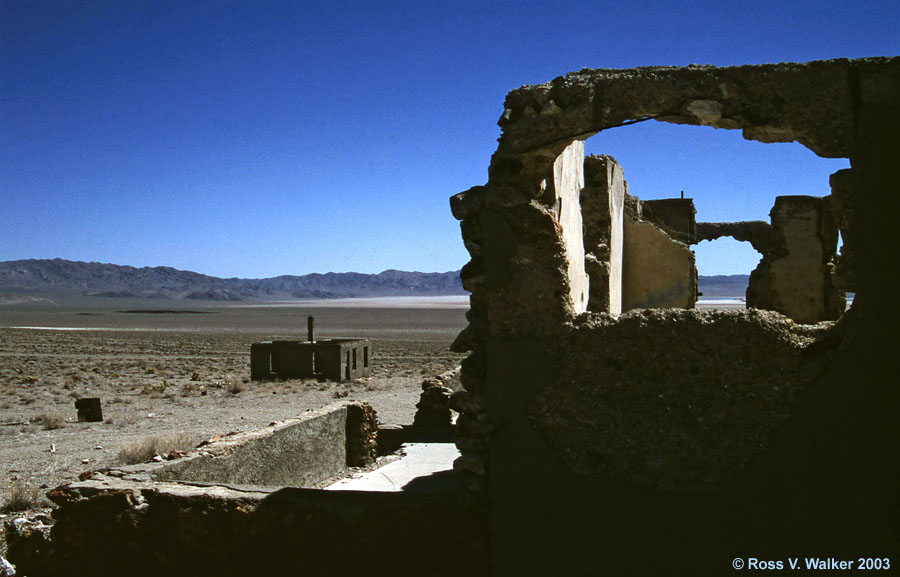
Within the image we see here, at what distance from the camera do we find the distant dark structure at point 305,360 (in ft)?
75.1

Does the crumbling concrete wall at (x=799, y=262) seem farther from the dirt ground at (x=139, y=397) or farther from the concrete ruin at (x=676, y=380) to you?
the dirt ground at (x=139, y=397)

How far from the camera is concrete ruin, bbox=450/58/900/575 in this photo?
14.1ft

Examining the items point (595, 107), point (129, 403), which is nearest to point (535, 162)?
point (595, 107)

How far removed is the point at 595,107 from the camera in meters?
4.77

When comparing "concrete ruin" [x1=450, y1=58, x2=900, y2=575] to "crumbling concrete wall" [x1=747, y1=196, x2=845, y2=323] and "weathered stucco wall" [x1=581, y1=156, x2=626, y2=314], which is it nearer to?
"weathered stucco wall" [x1=581, y1=156, x2=626, y2=314]

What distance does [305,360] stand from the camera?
22.9 m

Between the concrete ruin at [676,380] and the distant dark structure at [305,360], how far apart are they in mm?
18278

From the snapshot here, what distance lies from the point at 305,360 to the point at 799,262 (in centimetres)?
1542

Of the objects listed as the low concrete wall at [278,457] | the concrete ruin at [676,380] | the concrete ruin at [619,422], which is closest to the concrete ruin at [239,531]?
the concrete ruin at [619,422]

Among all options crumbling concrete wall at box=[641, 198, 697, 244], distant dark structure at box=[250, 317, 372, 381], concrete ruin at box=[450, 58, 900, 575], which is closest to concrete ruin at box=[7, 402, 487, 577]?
concrete ruin at box=[450, 58, 900, 575]

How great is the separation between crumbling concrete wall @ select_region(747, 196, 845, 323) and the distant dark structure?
567 inches

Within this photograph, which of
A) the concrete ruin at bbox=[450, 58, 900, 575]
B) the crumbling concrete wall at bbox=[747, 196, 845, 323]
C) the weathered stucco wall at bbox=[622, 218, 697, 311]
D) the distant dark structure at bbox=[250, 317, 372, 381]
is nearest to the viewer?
the concrete ruin at bbox=[450, 58, 900, 575]

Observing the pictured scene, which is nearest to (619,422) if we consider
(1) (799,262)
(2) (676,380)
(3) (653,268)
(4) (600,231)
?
(2) (676,380)

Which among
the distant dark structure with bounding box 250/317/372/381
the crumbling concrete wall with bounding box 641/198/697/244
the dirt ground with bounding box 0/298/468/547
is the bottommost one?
the dirt ground with bounding box 0/298/468/547
